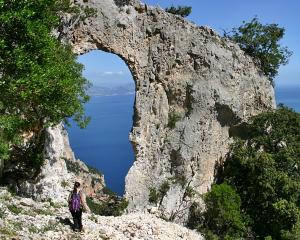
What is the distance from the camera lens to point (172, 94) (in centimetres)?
3378

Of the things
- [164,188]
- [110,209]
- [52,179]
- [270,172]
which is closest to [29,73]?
[52,179]

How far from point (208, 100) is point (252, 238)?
10156mm

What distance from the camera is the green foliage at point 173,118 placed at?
110 ft

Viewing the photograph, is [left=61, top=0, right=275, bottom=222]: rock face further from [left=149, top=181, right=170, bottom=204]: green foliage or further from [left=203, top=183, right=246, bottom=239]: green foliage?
[left=203, top=183, right=246, bottom=239]: green foliage

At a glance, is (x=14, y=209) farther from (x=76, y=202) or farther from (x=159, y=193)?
(x=159, y=193)

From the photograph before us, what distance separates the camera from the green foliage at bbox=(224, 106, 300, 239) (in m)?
31.8

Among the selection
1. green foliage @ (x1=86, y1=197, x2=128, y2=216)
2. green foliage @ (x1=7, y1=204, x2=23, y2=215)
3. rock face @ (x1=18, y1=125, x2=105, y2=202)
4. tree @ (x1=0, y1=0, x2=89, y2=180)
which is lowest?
green foliage @ (x1=86, y1=197, x2=128, y2=216)

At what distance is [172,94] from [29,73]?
785 inches

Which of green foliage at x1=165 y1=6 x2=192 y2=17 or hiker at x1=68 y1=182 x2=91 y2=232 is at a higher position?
green foliage at x1=165 y1=6 x2=192 y2=17

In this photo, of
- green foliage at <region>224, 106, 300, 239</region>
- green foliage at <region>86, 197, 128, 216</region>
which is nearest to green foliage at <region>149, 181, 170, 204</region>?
green foliage at <region>86, 197, 128, 216</region>

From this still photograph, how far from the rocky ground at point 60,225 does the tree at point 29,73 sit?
6.77 feet

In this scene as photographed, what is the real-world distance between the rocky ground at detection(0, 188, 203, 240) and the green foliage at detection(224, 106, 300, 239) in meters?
13.2

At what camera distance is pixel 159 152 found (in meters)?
33.0

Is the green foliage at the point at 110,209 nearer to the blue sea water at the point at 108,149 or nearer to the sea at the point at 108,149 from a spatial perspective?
the sea at the point at 108,149
